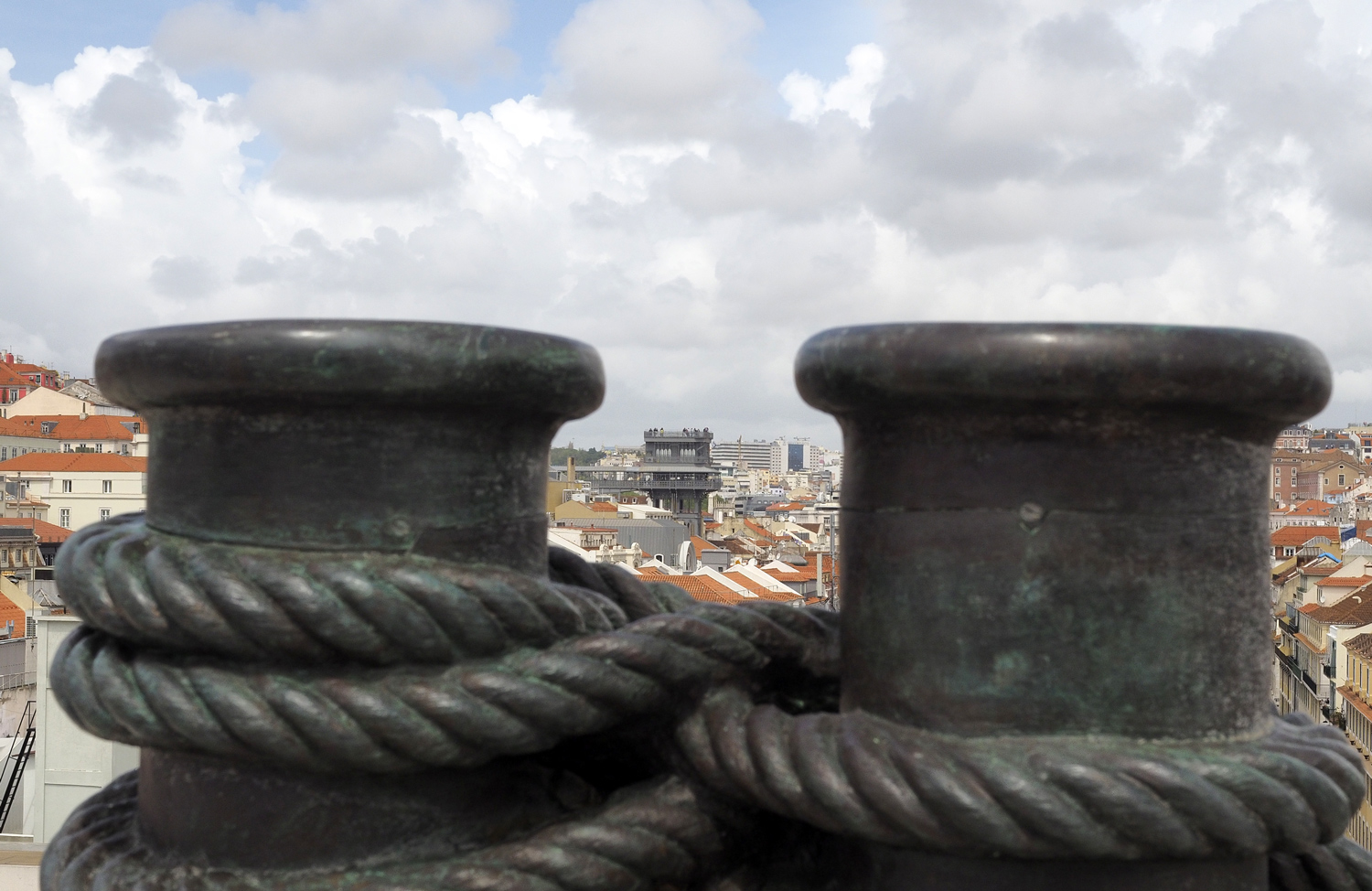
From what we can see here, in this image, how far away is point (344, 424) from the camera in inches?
44.6

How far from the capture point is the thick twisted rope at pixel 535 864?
3.68ft

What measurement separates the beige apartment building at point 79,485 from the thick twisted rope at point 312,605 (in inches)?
1294

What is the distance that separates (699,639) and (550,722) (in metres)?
0.16

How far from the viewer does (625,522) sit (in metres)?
36.0

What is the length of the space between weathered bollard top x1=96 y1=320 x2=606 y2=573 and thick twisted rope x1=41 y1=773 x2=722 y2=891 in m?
0.26

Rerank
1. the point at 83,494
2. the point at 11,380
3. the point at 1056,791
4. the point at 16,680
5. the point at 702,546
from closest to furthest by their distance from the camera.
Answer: the point at 1056,791
the point at 16,680
the point at 83,494
the point at 702,546
the point at 11,380

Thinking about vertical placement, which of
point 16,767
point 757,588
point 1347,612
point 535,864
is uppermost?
point 535,864

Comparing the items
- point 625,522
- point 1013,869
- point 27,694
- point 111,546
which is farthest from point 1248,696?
point 625,522

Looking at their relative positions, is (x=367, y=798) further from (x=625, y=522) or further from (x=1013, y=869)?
(x=625, y=522)

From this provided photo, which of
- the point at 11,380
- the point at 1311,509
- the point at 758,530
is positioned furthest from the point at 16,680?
the point at 1311,509

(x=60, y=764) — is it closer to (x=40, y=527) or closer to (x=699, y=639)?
(x=699, y=639)

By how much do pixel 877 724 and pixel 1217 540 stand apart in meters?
0.32

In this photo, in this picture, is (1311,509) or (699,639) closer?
(699,639)

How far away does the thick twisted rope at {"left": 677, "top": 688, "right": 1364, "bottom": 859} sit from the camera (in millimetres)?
1018
